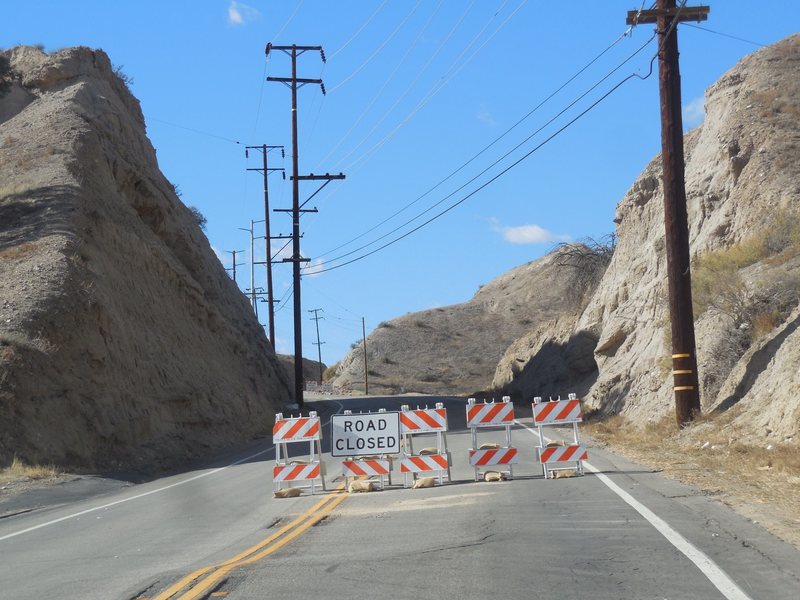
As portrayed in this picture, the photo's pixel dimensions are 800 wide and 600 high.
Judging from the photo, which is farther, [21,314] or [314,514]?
[21,314]

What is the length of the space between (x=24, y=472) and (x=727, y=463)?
14.7 metres

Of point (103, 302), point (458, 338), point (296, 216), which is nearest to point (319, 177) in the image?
point (296, 216)

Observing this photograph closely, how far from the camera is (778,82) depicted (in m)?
31.5

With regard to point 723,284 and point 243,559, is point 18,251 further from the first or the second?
point 243,559

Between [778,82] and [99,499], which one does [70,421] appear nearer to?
[99,499]

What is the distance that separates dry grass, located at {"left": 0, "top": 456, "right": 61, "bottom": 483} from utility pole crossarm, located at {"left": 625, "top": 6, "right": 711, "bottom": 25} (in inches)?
647

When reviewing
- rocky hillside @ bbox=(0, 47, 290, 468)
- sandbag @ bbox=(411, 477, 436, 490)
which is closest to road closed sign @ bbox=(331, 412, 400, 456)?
sandbag @ bbox=(411, 477, 436, 490)

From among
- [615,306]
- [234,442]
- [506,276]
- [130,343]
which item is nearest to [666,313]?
[615,306]

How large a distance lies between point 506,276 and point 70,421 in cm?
10648

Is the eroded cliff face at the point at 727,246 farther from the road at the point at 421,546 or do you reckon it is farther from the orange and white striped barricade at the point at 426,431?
the orange and white striped barricade at the point at 426,431

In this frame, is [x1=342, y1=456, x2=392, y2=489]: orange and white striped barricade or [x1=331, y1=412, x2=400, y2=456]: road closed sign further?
[x1=331, y1=412, x2=400, y2=456]: road closed sign

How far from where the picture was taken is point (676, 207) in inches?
817

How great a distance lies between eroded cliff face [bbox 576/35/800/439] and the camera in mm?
19812

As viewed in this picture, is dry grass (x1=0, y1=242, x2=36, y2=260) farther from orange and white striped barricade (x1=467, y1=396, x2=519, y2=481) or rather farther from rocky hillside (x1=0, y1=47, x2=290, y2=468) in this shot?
orange and white striped barricade (x1=467, y1=396, x2=519, y2=481)
